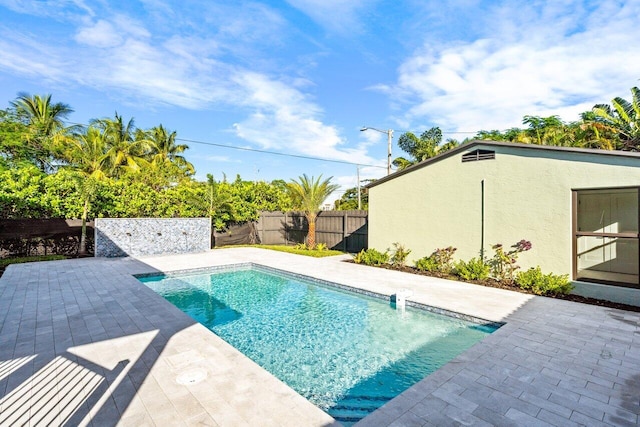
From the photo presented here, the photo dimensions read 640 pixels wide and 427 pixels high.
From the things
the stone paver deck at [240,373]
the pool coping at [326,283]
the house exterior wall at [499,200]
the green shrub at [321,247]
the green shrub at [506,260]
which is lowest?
the pool coping at [326,283]

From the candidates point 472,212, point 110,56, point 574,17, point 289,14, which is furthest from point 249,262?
point 574,17

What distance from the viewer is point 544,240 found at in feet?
23.0

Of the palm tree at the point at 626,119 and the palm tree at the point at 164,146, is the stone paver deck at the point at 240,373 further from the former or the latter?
the palm tree at the point at 164,146

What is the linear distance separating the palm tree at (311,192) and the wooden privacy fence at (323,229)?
0.85 metres

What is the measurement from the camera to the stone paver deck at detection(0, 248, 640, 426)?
2.60 metres

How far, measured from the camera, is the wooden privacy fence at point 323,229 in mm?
13601

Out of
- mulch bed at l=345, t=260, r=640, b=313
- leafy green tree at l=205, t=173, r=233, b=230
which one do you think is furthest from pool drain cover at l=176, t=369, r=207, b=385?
leafy green tree at l=205, t=173, r=233, b=230

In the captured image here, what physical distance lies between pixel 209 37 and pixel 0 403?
42.7 feet

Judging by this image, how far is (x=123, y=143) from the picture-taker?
2258cm

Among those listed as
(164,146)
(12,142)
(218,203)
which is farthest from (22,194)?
(164,146)

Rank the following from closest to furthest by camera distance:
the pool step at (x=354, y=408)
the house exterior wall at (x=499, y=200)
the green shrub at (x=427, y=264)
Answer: the pool step at (x=354, y=408), the house exterior wall at (x=499, y=200), the green shrub at (x=427, y=264)

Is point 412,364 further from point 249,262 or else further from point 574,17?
point 574,17

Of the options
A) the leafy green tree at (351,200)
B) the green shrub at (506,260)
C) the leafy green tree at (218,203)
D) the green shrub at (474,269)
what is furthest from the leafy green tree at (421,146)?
the green shrub at (506,260)

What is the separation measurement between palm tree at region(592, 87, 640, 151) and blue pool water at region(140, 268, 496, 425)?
Answer: 16.3m
